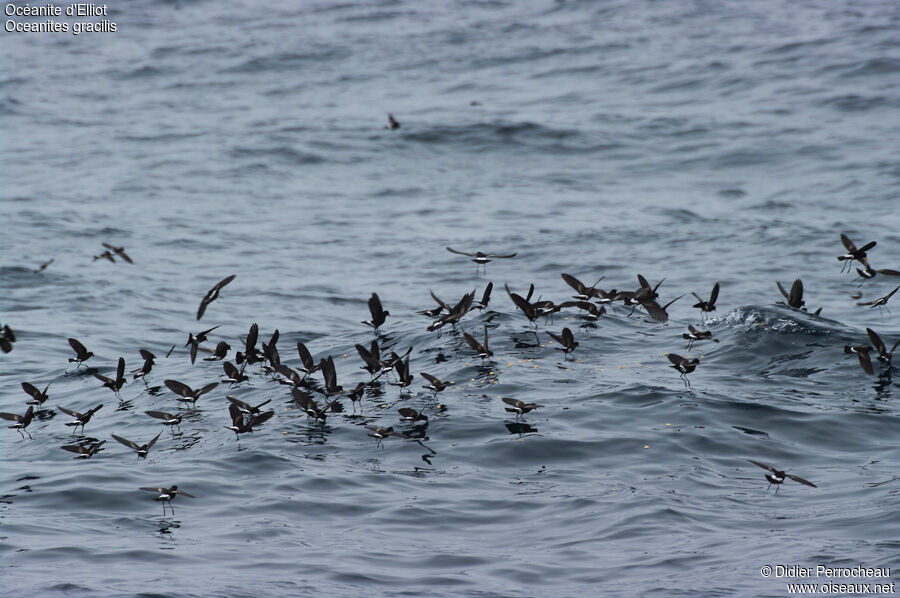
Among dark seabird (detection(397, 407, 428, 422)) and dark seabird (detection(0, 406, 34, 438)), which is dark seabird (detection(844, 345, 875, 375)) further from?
dark seabird (detection(0, 406, 34, 438))

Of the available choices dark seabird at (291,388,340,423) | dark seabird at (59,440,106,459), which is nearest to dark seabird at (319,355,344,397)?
dark seabird at (291,388,340,423)

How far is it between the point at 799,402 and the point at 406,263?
8558 millimetres

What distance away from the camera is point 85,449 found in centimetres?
762

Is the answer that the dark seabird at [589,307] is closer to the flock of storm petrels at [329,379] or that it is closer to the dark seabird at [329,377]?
the flock of storm petrels at [329,379]

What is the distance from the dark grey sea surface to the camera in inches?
240

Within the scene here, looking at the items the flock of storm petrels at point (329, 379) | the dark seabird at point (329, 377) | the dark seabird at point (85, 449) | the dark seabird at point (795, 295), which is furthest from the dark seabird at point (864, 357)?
the dark seabird at point (85, 449)

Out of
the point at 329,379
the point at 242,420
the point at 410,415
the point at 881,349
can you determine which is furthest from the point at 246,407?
→ the point at 881,349

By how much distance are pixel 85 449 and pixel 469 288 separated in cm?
754

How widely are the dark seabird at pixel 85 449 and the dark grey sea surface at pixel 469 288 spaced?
9cm

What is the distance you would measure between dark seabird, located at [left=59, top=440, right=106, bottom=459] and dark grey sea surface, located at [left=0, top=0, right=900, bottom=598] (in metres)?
0.09

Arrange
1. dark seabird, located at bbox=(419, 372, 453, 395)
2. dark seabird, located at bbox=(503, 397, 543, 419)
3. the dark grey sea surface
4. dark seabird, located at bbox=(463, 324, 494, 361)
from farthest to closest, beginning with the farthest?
1. dark seabird, located at bbox=(463, 324, 494, 361)
2. dark seabird, located at bbox=(419, 372, 453, 395)
3. dark seabird, located at bbox=(503, 397, 543, 419)
4. the dark grey sea surface

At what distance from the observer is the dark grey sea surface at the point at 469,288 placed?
20.0ft

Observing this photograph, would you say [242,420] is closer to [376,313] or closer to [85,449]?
[85,449]

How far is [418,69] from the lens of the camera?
31.9 m
